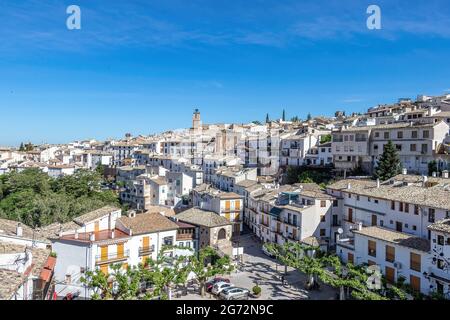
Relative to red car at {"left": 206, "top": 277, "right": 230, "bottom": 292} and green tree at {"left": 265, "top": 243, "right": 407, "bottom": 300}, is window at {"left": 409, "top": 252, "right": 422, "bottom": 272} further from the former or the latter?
red car at {"left": 206, "top": 277, "right": 230, "bottom": 292}

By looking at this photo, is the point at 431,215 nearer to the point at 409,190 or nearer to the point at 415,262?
the point at 409,190

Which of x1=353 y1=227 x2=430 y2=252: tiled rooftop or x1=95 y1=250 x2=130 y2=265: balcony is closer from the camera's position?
x1=353 y1=227 x2=430 y2=252: tiled rooftop

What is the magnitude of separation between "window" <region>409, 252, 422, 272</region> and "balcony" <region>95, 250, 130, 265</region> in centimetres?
971

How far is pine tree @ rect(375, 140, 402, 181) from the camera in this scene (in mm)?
19750

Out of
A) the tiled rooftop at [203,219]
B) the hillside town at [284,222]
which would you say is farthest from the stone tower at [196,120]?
the tiled rooftop at [203,219]

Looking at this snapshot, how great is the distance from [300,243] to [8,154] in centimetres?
4714

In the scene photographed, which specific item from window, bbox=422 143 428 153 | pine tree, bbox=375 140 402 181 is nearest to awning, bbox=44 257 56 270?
pine tree, bbox=375 140 402 181

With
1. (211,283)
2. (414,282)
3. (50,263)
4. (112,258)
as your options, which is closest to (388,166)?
(414,282)

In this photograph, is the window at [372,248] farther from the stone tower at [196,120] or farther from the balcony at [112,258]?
the stone tower at [196,120]

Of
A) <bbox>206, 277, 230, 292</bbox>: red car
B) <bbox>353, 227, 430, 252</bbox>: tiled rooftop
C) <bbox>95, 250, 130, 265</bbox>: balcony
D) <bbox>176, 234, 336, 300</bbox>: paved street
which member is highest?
<bbox>353, 227, 430, 252</bbox>: tiled rooftop
